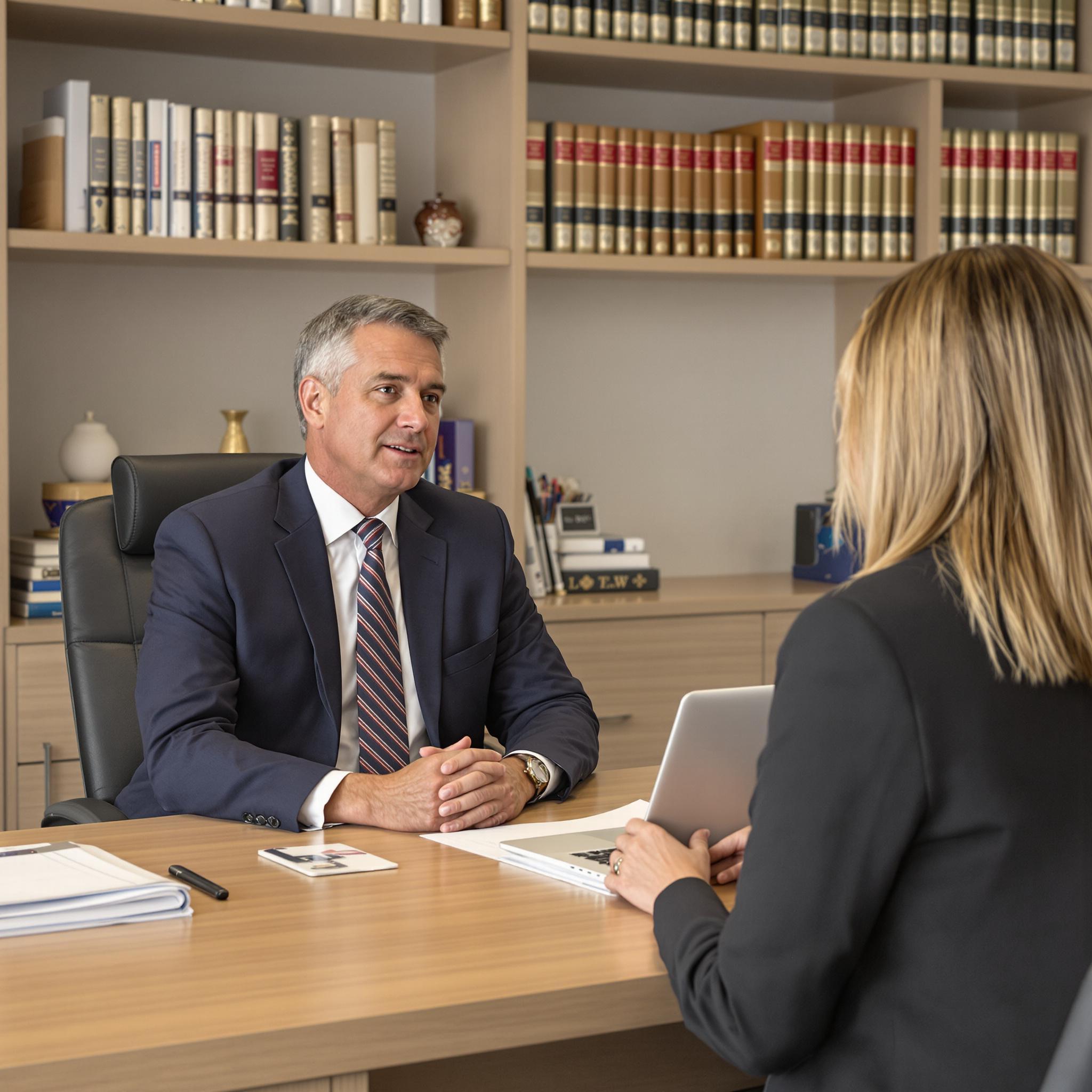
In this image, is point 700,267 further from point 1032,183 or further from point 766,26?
point 1032,183

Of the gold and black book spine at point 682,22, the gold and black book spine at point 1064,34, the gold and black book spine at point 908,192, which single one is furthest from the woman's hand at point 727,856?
the gold and black book spine at point 1064,34

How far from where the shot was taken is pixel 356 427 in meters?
2.06

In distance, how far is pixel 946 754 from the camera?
3.15 ft

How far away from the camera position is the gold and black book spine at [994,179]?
145 inches

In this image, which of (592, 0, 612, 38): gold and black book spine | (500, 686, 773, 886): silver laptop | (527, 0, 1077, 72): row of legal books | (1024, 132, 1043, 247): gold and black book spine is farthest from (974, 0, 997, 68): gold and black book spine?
(500, 686, 773, 886): silver laptop

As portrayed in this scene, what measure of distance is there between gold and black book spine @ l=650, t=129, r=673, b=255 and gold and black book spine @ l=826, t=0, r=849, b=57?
0.48 m

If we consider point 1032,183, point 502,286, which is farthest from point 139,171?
point 1032,183

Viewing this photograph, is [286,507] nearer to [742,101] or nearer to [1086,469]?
[1086,469]

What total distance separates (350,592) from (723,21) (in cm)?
200

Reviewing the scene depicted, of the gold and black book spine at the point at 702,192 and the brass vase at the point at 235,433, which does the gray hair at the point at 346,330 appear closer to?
the brass vase at the point at 235,433

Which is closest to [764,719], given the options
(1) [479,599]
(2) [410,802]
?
(2) [410,802]

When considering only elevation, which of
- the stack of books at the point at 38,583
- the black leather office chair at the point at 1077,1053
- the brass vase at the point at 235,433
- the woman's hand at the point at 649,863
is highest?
the brass vase at the point at 235,433

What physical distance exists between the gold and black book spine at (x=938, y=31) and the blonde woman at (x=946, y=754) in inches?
110

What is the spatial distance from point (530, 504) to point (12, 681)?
121 centimetres
